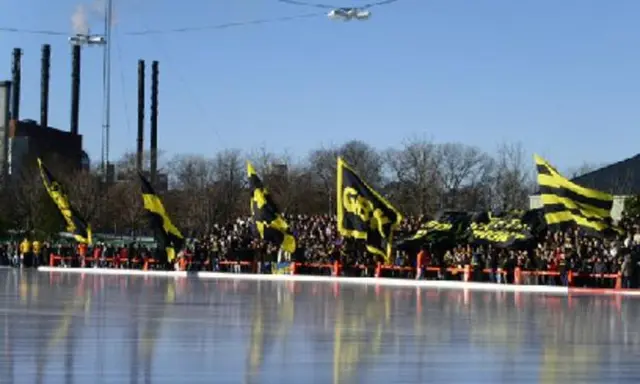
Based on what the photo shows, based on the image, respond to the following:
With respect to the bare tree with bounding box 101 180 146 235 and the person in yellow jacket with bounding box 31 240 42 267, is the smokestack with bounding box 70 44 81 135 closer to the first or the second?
the bare tree with bounding box 101 180 146 235

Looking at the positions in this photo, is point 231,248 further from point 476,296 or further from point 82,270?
point 476,296

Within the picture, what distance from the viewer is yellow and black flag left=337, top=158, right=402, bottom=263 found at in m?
43.2

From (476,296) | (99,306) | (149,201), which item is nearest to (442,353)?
(99,306)

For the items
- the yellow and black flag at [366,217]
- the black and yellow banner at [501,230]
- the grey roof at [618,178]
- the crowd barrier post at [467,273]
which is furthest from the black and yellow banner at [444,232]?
the grey roof at [618,178]

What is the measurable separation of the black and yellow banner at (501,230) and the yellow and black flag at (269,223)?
7.28 meters

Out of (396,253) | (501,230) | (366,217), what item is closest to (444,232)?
(396,253)

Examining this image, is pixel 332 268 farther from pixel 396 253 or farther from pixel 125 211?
pixel 125 211

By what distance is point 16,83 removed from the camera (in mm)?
113375

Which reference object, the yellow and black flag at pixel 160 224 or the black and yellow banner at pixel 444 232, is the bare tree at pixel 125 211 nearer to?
the yellow and black flag at pixel 160 224

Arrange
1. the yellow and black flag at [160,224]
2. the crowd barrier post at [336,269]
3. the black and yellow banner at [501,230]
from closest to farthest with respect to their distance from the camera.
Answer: the black and yellow banner at [501,230] → the crowd barrier post at [336,269] → the yellow and black flag at [160,224]

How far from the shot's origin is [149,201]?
168 ft

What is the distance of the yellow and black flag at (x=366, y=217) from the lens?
4319cm

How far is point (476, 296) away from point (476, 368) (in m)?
20.5

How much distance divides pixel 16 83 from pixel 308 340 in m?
→ 101
